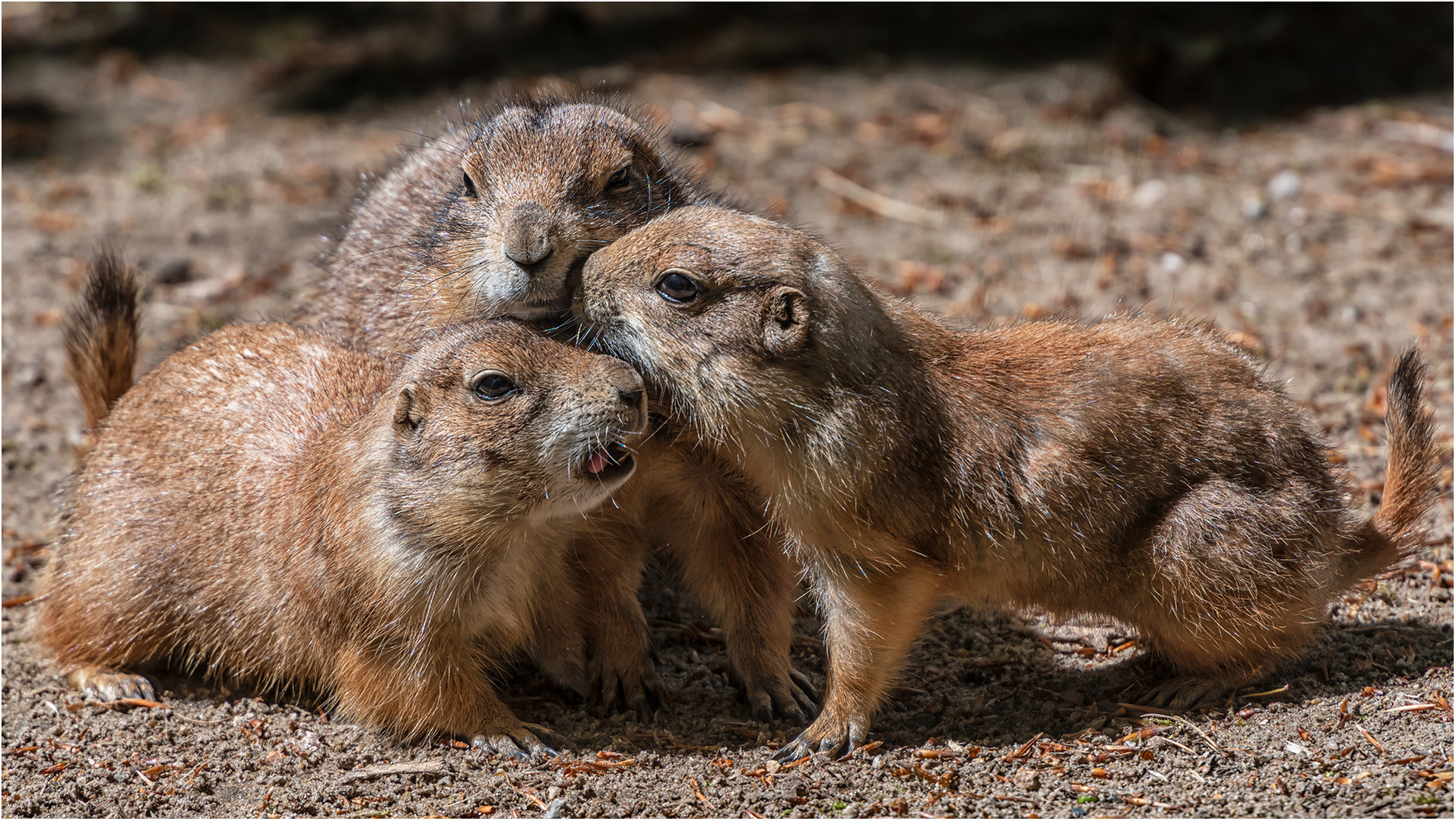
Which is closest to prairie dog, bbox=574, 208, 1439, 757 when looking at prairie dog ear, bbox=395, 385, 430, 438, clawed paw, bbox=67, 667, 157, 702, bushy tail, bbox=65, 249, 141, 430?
prairie dog ear, bbox=395, 385, 430, 438

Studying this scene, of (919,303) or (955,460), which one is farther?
(919,303)

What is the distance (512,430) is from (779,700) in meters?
1.60

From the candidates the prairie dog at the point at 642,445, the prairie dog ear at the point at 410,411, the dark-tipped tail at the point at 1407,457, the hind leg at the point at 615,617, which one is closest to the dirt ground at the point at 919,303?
the hind leg at the point at 615,617

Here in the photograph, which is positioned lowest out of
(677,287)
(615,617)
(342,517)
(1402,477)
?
(615,617)

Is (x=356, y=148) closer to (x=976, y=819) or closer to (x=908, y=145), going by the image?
(x=908, y=145)

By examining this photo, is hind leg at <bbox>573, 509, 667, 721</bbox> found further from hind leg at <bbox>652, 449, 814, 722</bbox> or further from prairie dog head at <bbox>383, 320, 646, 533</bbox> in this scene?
prairie dog head at <bbox>383, 320, 646, 533</bbox>

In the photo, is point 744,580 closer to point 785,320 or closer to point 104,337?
point 785,320

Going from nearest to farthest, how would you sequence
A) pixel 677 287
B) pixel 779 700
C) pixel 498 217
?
pixel 677 287 → pixel 498 217 → pixel 779 700

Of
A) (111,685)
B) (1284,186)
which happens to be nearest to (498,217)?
(111,685)

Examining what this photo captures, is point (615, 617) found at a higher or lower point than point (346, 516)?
lower

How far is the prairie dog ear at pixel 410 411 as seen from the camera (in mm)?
4402

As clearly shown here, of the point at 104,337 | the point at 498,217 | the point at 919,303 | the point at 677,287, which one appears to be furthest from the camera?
the point at 919,303

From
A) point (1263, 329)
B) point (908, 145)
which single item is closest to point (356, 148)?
point (908, 145)

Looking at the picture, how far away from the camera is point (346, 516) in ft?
15.0
